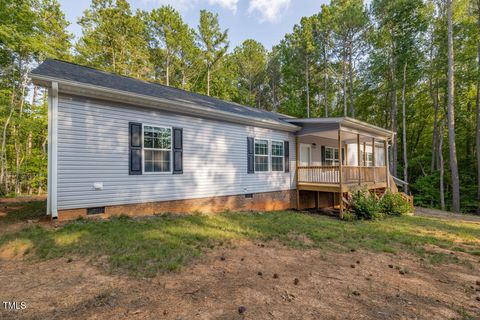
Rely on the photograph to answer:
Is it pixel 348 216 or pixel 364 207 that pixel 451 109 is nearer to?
pixel 364 207

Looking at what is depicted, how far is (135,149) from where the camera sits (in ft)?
22.1

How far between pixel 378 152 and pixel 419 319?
65.9 feet

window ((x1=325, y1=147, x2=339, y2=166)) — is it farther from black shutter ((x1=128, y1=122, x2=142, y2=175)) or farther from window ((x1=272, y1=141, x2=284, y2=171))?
black shutter ((x1=128, y1=122, x2=142, y2=175))

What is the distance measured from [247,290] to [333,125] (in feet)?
27.5

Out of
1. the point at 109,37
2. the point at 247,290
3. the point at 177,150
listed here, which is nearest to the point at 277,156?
the point at 177,150

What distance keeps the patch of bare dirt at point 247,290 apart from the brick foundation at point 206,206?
8.23ft

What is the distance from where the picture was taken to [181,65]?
23.7 m

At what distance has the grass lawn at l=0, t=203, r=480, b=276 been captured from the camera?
4.10 meters

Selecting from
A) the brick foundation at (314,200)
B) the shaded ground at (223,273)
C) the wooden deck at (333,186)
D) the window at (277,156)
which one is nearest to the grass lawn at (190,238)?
the shaded ground at (223,273)

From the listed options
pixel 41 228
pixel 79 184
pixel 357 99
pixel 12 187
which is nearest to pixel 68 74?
pixel 79 184

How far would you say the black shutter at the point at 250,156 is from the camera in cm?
970

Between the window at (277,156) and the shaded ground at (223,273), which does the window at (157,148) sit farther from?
the window at (277,156)

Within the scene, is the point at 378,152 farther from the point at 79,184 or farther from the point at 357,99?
the point at 79,184

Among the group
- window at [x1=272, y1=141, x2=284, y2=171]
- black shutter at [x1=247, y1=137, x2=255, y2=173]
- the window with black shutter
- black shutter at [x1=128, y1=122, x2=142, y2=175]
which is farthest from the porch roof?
black shutter at [x1=128, y1=122, x2=142, y2=175]
